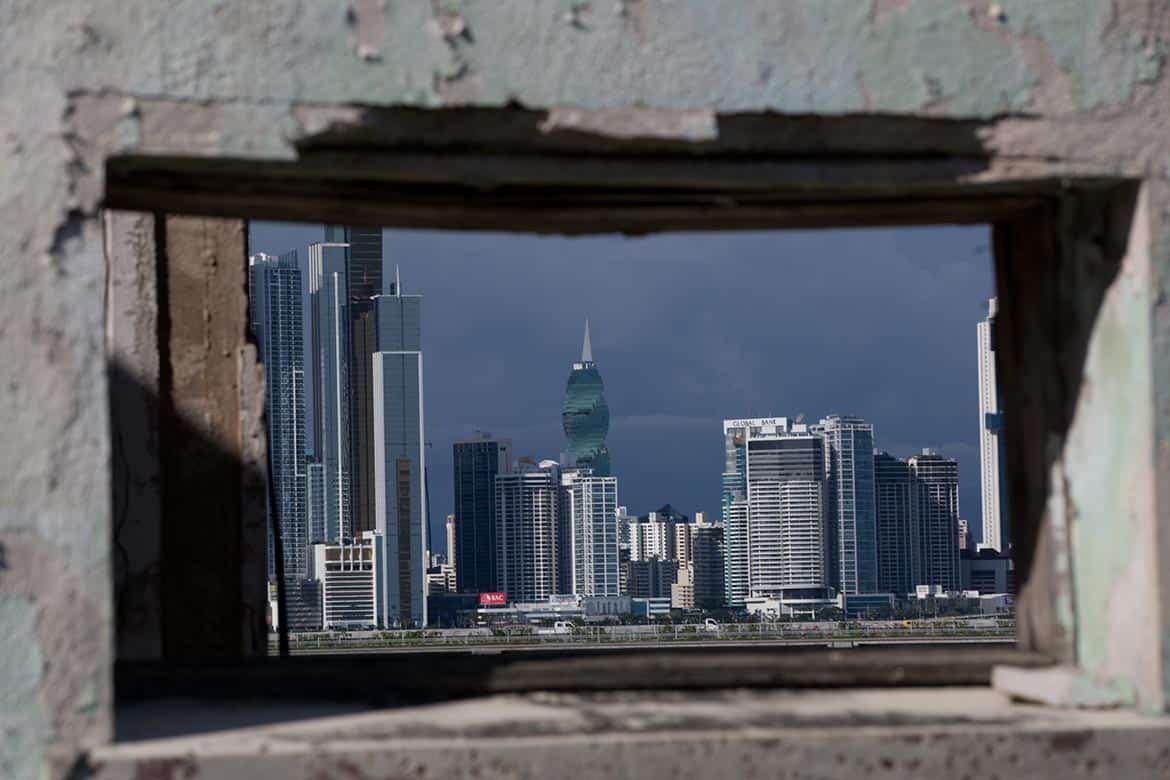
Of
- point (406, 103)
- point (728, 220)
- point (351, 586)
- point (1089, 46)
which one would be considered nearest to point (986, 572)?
point (351, 586)

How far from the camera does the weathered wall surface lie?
3.73m

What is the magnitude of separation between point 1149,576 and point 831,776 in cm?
94

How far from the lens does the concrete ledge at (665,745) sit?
3.73m

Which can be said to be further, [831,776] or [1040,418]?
[1040,418]

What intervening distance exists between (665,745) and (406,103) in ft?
5.26

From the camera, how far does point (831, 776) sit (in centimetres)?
389

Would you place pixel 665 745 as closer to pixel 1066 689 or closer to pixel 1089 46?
pixel 1066 689

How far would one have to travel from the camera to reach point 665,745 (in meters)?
3.83

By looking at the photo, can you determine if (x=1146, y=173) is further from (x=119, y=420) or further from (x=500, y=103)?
(x=119, y=420)

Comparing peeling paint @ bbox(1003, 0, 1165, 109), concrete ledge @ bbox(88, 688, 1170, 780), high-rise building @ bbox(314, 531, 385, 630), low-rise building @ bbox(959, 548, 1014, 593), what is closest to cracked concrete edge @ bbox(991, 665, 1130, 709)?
concrete ledge @ bbox(88, 688, 1170, 780)

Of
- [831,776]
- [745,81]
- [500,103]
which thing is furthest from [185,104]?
[831,776]

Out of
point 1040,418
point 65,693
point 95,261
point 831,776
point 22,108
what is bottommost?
point 831,776

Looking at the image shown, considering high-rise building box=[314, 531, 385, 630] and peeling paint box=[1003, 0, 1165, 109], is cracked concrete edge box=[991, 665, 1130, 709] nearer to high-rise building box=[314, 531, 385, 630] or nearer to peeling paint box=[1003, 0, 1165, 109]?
peeling paint box=[1003, 0, 1165, 109]

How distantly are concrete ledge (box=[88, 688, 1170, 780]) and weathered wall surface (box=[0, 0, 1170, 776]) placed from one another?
261 millimetres
